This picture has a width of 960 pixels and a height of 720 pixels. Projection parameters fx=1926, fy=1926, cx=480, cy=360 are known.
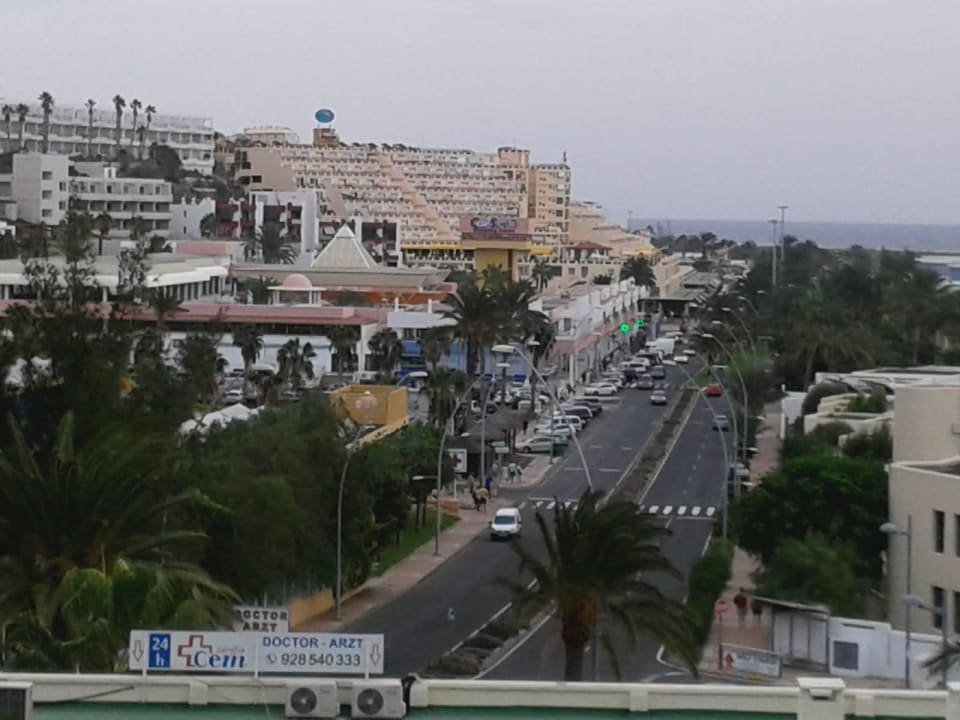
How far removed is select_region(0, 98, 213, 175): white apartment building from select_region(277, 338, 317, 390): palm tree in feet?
270

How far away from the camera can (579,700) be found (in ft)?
54.1

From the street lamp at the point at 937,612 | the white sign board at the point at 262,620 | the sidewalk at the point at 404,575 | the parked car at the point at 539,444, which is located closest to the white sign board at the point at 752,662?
the street lamp at the point at 937,612

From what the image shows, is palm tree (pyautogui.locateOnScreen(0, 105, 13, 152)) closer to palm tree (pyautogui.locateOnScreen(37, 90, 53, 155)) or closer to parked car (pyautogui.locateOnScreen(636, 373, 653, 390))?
palm tree (pyautogui.locateOnScreen(37, 90, 53, 155))

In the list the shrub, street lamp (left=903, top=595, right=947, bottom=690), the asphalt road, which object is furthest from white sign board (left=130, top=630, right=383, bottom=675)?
the shrub

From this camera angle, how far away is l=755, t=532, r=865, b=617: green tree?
35.4m

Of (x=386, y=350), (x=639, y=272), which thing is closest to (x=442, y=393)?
(x=386, y=350)

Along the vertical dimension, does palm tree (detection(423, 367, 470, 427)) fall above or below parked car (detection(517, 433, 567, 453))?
above

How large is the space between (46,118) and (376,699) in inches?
5784

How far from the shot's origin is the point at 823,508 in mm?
39375

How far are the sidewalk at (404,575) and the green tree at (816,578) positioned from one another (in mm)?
8799

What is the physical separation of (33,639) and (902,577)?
65.1 ft

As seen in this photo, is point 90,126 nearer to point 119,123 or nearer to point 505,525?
point 119,123

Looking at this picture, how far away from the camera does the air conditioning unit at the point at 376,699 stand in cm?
1580

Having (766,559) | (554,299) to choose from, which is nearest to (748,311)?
(554,299)
